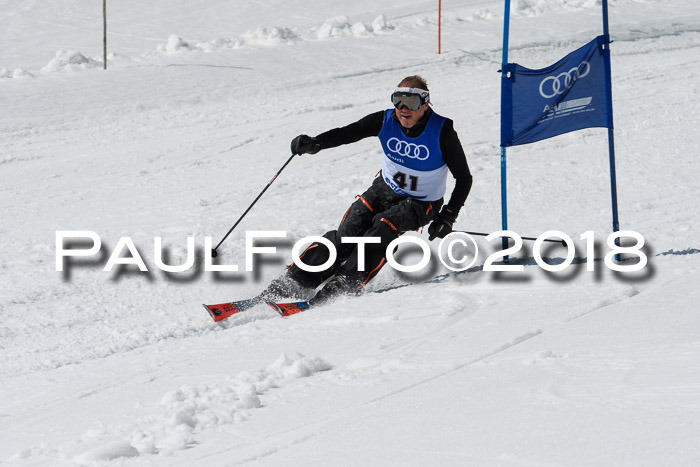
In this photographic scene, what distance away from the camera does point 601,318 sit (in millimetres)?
4250

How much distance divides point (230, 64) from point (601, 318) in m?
9.74

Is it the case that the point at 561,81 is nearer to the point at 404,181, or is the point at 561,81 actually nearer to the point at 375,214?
the point at 404,181

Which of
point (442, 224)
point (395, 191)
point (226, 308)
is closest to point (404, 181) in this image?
point (395, 191)

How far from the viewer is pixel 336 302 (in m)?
5.45

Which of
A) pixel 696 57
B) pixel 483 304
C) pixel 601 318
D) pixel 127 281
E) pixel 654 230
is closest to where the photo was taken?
pixel 601 318

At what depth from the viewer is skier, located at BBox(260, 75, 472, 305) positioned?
545cm

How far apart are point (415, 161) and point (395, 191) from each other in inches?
10.7

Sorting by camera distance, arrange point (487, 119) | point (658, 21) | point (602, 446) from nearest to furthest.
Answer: point (602, 446)
point (487, 119)
point (658, 21)

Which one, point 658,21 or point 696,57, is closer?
point 696,57

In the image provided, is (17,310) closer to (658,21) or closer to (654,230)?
(654,230)

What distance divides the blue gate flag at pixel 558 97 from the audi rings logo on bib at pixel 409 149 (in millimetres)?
603

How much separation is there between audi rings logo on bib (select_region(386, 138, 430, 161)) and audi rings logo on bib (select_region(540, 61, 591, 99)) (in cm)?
90

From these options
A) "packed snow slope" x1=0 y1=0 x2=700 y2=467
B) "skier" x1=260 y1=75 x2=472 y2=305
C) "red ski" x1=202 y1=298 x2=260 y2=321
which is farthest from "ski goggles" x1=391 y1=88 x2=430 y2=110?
"red ski" x1=202 y1=298 x2=260 y2=321

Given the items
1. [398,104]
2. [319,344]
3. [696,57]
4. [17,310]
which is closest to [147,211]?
[17,310]
